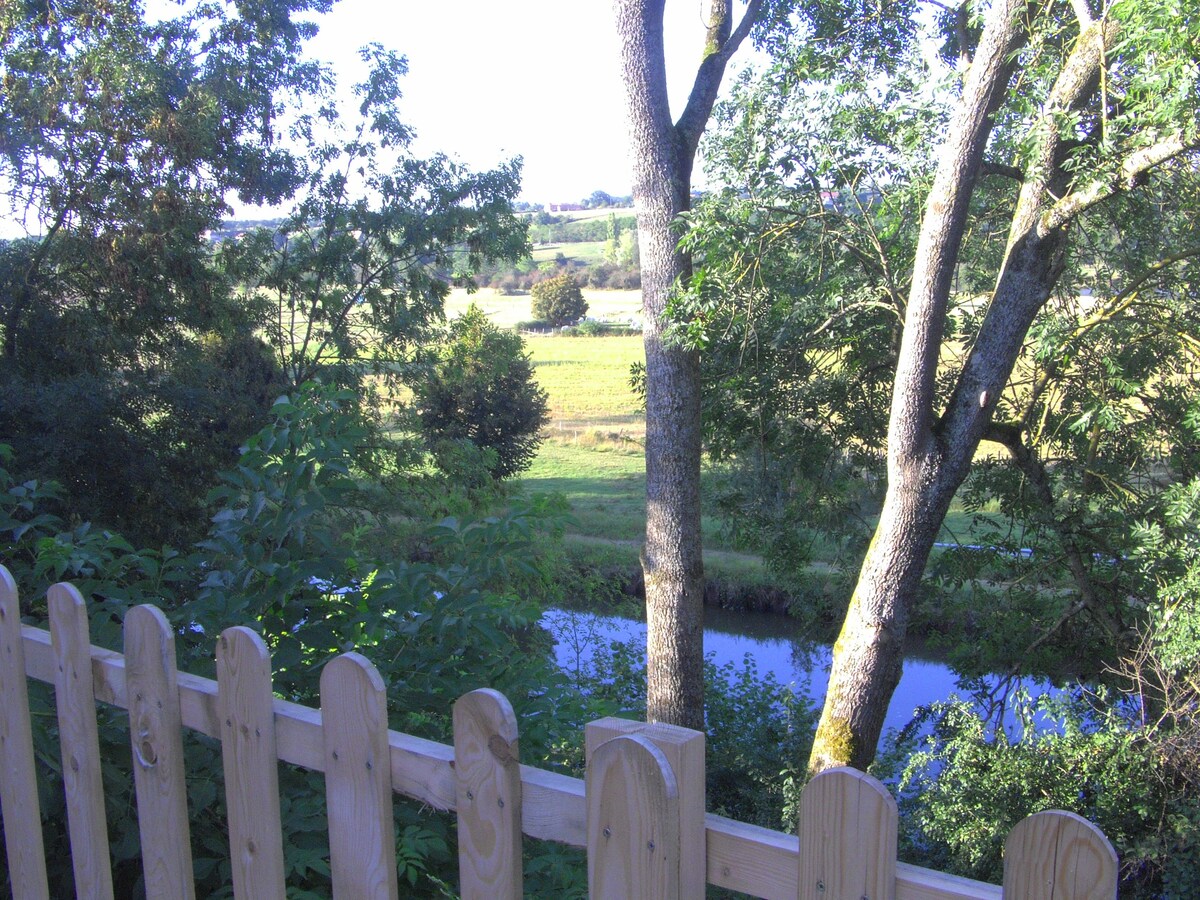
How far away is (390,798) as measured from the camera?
124cm

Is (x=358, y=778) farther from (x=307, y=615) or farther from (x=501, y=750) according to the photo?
(x=307, y=615)

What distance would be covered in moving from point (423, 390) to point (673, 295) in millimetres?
8098

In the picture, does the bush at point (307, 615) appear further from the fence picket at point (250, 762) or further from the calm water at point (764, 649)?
the calm water at point (764, 649)

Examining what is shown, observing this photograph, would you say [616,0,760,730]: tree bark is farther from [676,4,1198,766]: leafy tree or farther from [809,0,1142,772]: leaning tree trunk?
[809,0,1142,772]: leaning tree trunk

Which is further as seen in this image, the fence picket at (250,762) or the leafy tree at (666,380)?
the leafy tree at (666,380)

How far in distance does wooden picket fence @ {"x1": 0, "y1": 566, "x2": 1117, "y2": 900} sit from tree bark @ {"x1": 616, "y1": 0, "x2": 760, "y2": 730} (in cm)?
672

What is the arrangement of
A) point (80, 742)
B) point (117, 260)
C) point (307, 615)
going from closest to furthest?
point (80, 742), point (307, 615), point (117, 260)

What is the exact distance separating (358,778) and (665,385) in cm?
709

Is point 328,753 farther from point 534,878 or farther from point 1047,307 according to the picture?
point 1047,307

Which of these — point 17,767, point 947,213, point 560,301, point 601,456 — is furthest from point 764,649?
point 560,301

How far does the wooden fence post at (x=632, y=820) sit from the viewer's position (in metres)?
1.02

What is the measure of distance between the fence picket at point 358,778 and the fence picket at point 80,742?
54 cm

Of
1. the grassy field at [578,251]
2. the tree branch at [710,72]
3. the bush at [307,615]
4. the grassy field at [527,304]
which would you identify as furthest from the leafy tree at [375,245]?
the grassy field at [578,251]

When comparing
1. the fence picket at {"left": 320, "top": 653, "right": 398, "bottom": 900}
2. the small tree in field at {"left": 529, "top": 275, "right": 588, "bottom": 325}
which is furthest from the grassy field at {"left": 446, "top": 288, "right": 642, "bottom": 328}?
the fence picket at {"left": 320, "top": 653, "right": 398, "bottom": 900}
